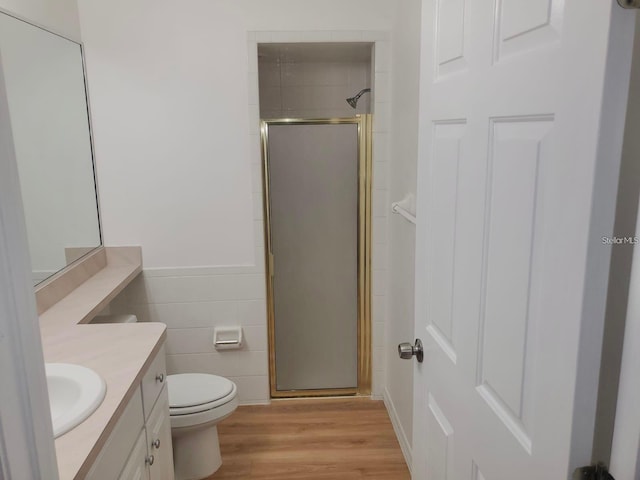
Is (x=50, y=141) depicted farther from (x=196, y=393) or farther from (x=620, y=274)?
(x=620, y=274)

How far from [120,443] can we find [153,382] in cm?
39

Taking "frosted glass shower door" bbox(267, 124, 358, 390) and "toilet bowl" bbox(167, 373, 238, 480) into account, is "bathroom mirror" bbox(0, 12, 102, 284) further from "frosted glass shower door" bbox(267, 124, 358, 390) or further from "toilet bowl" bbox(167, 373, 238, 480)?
"frosted glass shower door" bbox(267, 124, 358, 390)

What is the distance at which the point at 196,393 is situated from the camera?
234cm

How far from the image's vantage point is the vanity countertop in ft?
3.75

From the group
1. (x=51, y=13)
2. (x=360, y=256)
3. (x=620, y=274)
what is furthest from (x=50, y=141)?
(x=620, y=274)

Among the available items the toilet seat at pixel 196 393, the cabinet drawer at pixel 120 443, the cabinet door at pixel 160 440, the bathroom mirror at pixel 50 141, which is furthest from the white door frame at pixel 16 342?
the toilet seat at pixel 196 393

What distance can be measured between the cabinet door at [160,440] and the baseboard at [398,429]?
1.10 metres

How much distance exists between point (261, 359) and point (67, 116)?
166cm

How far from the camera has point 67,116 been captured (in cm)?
242

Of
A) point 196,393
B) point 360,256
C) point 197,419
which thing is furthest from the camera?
point 360,256

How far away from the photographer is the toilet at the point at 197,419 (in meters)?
2.23

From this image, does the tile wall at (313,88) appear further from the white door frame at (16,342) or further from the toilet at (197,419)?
the white door frame at (16,342)

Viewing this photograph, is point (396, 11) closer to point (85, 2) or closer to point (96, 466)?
point (85, 2)

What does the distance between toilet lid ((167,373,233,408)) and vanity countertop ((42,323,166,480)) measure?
505 millimetres
